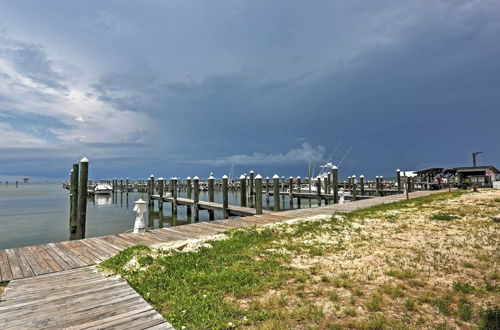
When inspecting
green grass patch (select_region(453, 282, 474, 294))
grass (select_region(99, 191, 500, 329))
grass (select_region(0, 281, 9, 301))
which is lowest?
green grass patch (select_region(453, 282, 474, 294))

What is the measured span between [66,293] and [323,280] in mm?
4748

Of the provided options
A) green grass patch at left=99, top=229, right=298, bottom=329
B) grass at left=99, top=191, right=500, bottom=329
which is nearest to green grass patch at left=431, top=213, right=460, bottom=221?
grass at left=99, top=191, right=500, bottom=329

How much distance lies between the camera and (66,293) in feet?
15.1

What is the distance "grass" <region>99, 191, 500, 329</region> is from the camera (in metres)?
3.90

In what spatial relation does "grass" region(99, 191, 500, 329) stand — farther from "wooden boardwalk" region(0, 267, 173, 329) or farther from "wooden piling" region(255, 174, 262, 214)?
"wooden piling" region(255, 174, 262, 214)

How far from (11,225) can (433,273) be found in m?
26.2

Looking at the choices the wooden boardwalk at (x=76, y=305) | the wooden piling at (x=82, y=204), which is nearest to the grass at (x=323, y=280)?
the wooden boardwalk at (x=76, y=305)

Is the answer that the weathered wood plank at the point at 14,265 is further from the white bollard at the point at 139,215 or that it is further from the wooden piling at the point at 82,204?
the wooden piling at the point at 82,204

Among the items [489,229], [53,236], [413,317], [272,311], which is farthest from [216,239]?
[53,236]

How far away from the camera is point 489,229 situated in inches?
374

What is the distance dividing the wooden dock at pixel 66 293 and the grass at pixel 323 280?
400mm

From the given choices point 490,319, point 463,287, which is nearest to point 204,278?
point 490,319

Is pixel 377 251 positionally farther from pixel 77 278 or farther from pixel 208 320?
pixel 77 278

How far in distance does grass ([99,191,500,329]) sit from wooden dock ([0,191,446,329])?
0.40m
